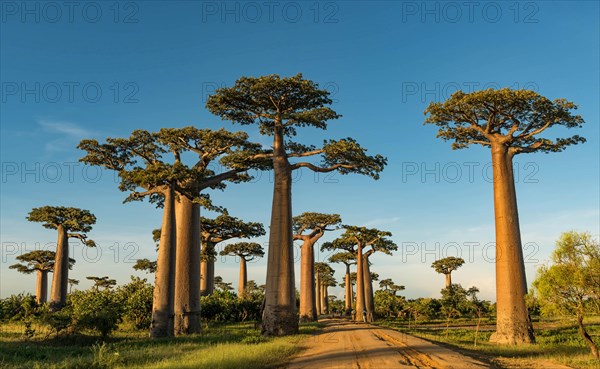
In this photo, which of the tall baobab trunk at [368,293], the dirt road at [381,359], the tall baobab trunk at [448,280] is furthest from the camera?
the tall baobab trunk at [448,280]

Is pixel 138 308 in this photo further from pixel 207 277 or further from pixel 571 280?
pixel 571 280

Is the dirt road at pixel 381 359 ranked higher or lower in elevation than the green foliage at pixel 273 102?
lower

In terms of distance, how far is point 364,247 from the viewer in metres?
52.5

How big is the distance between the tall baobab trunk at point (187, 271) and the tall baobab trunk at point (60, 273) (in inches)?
837

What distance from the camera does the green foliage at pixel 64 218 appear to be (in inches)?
1655

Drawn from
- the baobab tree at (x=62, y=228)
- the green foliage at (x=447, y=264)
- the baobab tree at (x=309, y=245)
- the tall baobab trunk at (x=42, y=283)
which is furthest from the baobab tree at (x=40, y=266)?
the green foliage at (x=447, y=264)

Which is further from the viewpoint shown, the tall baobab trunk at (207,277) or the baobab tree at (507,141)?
the tall baobab trunk at (207,277)

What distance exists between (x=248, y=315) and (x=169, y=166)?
22.8 m

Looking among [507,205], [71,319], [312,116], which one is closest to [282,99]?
[312,116]

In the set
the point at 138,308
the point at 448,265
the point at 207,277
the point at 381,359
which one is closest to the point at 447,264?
the point at 448,265

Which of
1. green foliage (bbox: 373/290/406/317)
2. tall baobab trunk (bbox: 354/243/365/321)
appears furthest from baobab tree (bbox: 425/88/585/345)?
green foliage (bbox: 373/290/406/317)

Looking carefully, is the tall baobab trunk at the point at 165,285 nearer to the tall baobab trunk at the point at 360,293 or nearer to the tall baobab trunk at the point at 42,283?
the tall baobab trunk at the point at 360,293

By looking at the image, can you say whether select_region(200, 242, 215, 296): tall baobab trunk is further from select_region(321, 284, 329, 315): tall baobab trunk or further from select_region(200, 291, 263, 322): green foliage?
select_region(321, 284, 329, 315): tall baobab trunk

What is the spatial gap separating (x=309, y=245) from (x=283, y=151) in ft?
75.0
